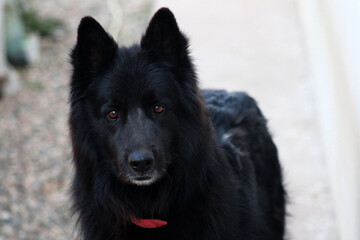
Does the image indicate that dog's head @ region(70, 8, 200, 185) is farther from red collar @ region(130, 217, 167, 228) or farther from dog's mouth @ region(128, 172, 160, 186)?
red collar @ region(130, 217, 167, 228)

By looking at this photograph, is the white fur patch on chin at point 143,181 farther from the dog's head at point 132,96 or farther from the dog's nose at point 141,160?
the dog's nose at point 141,160

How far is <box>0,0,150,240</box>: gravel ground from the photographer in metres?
5.59

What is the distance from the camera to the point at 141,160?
307 centimetres

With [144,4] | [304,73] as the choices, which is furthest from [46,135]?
[144,4]

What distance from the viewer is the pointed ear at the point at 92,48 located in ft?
10.7

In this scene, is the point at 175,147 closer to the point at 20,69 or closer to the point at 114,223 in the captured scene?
the point at 114,223

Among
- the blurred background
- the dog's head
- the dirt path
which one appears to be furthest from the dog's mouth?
the dirt path

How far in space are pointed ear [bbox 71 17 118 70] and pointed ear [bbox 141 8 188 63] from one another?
8.4 inches

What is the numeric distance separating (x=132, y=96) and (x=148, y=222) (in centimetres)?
75

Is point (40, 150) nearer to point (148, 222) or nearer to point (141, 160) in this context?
point (148, 222)

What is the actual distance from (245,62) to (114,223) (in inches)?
181

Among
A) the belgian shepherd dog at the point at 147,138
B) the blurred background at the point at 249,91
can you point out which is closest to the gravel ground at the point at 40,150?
the blurred background at the point at 249,91

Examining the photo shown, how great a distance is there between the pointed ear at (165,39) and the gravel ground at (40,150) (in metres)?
0.79

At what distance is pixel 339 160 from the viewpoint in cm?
467
